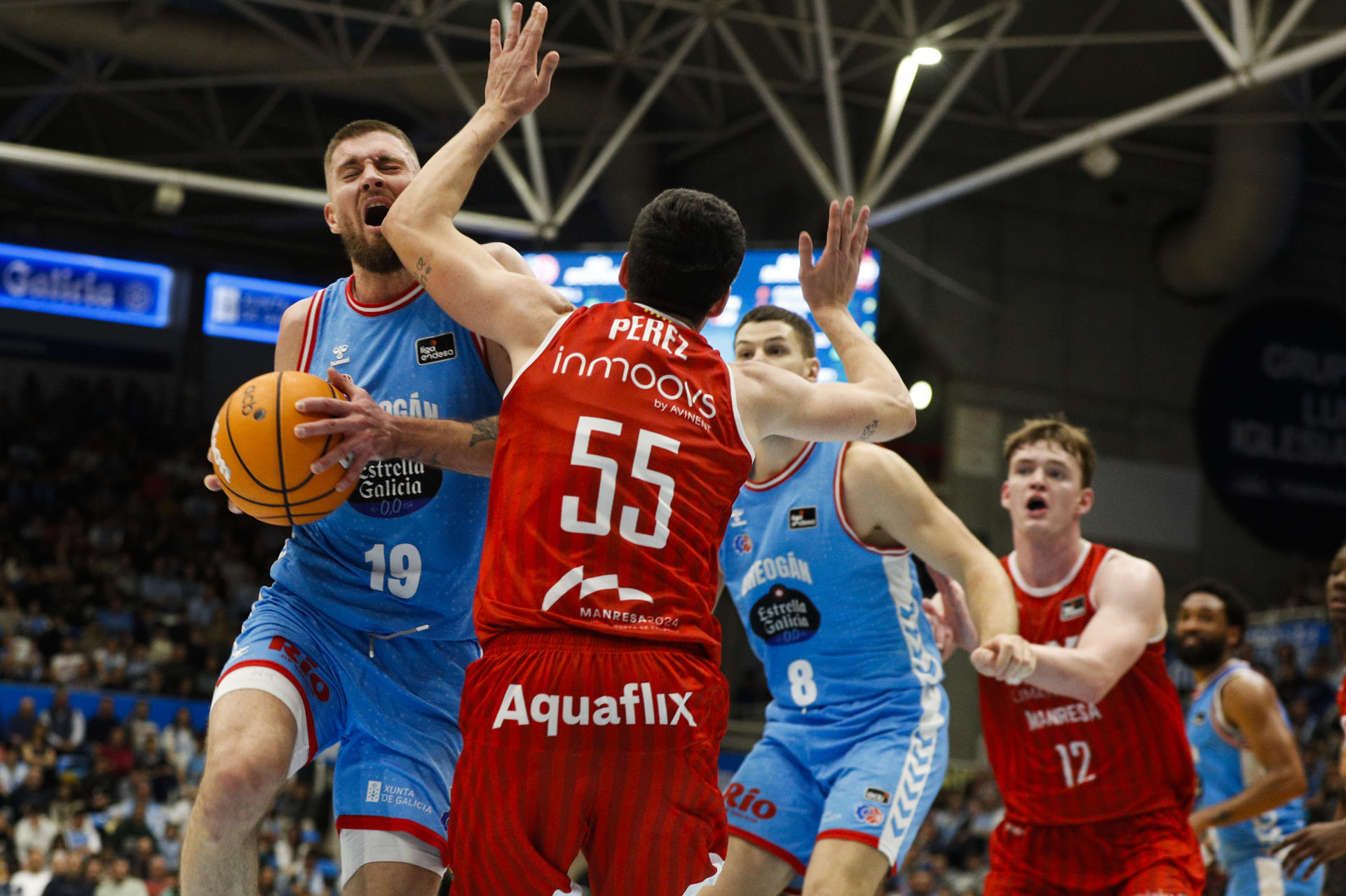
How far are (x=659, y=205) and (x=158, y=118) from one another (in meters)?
19.0

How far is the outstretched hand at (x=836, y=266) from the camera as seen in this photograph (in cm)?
421

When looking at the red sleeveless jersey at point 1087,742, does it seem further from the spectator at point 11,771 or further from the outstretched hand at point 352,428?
the spectator at point 11,771

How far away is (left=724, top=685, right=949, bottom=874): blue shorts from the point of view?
4961mm

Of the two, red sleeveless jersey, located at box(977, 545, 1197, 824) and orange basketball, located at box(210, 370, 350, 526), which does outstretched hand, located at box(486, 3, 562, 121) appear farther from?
red sleeveless jersey, located at box(977, 545, 1197, 824)

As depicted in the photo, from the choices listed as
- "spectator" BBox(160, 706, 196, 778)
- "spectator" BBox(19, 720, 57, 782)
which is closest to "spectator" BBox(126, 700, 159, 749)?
"spectator" BBox(160, 706, 196, 778)

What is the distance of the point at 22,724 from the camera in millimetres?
14719

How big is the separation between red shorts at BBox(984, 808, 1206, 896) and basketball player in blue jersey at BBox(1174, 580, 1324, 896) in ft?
7.65

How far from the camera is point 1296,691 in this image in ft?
54.1

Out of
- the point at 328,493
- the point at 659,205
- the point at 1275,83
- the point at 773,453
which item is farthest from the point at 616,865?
the point at 1275,83

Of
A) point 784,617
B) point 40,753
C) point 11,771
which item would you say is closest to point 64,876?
point 11,771

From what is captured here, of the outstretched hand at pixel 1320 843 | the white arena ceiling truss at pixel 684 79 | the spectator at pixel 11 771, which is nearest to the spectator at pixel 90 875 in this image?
the spectator at pixel 11 771

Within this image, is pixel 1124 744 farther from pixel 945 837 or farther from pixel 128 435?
pixel 128 435

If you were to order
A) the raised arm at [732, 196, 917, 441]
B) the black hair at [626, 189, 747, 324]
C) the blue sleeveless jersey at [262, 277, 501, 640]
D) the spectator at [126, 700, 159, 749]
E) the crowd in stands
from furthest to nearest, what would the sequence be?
the spectator at [126, 700, 159, 749] < the crowd in stands < the blue sleeveless jersey at [262, 277, 501, 640] < the raised arm at [732, 196, 917, 441] < the black hair at [626, 189, 747, 324]

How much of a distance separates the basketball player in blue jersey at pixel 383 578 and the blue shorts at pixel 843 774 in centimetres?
140
